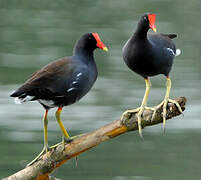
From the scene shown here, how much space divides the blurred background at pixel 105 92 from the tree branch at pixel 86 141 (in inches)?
121

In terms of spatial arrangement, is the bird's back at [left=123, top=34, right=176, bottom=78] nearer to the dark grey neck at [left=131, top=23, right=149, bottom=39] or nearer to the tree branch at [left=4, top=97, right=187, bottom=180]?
the dark grey neck at [left=131, top=23, right=149, bottom=39]

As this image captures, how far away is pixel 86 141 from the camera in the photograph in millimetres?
6500

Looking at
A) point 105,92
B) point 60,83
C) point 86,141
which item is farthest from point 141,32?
point 105,92

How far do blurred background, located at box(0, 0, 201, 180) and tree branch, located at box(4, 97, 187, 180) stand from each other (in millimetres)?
3078

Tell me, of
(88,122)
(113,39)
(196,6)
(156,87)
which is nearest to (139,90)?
(156,87)

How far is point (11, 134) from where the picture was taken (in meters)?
11.2

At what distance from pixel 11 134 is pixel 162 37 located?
15.0 feet

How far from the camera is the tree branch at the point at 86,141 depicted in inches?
247

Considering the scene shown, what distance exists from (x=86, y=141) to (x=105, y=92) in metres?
6.37

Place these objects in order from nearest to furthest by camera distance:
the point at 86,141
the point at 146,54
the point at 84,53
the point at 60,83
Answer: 1. the point at 86,141
2. the point at 60,83
3. the point at 146,54
4. the point at 84,53

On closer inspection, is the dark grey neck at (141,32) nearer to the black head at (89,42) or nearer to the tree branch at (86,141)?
the black head at (89,42)

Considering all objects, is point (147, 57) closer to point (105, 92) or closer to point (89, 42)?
point (89, 42)

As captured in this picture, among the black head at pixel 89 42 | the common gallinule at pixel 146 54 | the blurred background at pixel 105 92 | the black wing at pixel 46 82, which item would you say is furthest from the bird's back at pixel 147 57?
the blurred background at pixel 105 92

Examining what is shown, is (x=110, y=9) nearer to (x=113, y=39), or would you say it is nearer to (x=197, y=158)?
(x=113, y=39)
